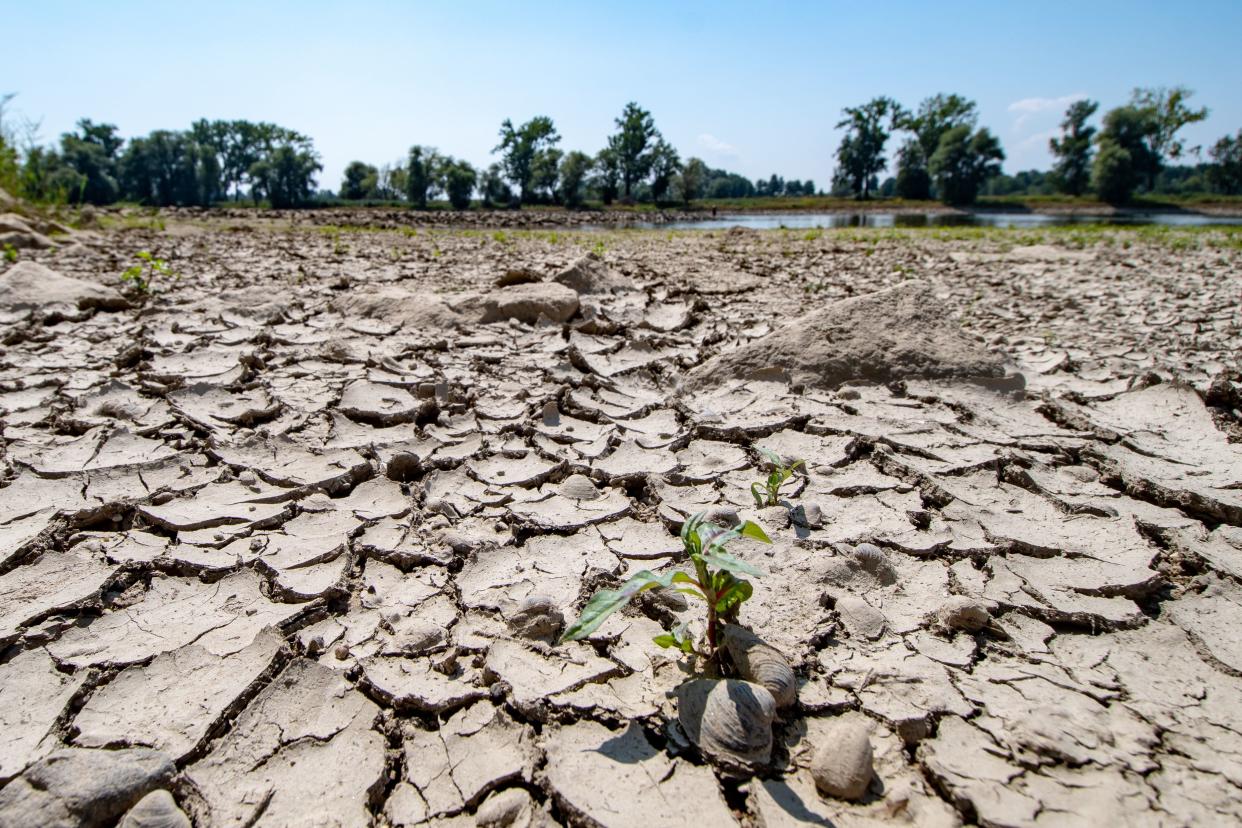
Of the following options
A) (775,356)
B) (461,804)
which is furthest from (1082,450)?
(461,804)

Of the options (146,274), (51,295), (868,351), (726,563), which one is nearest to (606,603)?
(726,563)

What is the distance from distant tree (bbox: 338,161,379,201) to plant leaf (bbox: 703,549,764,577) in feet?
193

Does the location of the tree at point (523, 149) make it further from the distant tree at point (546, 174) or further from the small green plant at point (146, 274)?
the small green plant at point (146, 274)

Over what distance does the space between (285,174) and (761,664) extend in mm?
53611

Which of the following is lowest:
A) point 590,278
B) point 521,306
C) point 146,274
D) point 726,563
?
point 726,563

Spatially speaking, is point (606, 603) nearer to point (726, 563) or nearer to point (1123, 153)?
point (726, 563)

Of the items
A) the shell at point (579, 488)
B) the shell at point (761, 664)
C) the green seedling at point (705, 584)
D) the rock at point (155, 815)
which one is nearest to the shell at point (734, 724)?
the shell at point (761, 664)

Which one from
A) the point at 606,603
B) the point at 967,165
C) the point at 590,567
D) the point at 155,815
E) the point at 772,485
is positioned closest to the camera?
the point at 155,815

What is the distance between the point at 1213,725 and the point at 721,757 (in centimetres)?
91

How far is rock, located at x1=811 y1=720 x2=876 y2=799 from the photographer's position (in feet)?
3.44

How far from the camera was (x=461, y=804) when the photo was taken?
1.08 meters

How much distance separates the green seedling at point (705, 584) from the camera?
1208 millimetres

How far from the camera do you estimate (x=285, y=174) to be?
46031 millimetres

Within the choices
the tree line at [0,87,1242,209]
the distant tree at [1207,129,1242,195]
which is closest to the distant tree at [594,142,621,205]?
the tree line at [0,87,1242,209]
